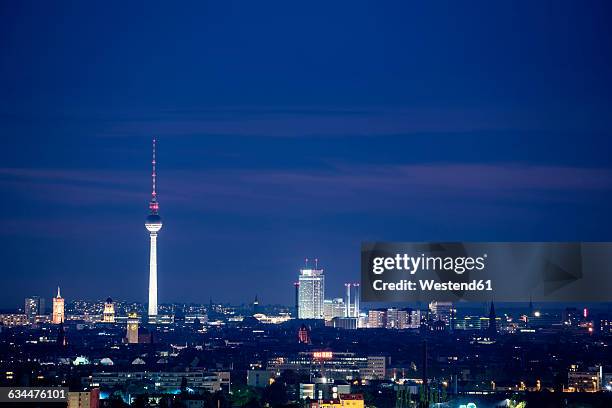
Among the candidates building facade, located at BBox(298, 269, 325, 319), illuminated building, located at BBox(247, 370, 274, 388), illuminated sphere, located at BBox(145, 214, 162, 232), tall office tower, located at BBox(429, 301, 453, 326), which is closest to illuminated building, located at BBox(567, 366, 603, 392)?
illuminated building, located at BBox(247, 370, 274, 388)

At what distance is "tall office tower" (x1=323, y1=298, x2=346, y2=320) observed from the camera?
123 metres

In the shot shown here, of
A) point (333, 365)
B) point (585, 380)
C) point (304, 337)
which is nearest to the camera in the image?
point (585, 380)

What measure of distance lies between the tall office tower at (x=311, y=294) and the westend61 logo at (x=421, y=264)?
4087 inches

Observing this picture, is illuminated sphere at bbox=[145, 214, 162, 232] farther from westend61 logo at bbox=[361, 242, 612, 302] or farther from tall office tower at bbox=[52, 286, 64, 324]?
westend61 logo at bbox=[361, 242, 612, 302]

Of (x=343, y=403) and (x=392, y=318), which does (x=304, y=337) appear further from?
(x=343, y=403)

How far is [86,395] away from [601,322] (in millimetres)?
61146

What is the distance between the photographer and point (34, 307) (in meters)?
117

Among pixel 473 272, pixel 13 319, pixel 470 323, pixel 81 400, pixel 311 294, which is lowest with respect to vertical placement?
pixel 81 400

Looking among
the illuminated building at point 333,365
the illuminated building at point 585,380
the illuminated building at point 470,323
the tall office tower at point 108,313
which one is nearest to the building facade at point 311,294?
the tall office tower at point 108,313

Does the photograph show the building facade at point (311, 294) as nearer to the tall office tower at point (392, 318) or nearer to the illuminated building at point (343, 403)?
the tall office tower at point (392, 318)

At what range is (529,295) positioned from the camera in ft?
29.9

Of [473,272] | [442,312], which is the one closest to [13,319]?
[442,312]

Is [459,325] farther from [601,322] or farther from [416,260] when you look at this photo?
[416,260]

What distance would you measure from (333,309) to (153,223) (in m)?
25.7
